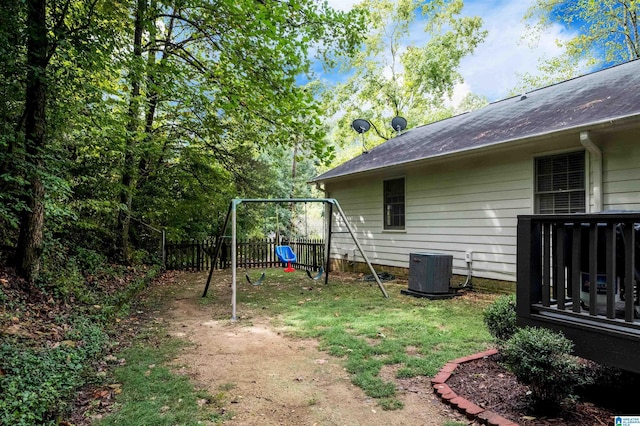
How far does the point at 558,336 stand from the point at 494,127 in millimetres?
5899

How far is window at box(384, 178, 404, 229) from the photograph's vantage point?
934 cm

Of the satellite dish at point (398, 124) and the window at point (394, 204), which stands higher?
the satellite dish at point (398, 124)

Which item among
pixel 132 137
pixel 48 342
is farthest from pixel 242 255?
pixel 48 342

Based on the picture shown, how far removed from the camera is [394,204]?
954 centimetres

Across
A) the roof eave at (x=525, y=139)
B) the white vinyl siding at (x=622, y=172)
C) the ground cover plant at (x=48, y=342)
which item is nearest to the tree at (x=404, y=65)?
the roof eave at (x=525, y=139)

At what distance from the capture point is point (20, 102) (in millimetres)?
5168

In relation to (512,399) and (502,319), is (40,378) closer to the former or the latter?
(512,399)

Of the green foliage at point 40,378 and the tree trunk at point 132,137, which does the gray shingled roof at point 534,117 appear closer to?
the tree trunk at point 132,137

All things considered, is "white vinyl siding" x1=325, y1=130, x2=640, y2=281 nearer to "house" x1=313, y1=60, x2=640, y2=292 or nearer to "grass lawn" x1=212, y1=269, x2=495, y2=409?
"house" x1=313, y1=60, x2=640, y2=292

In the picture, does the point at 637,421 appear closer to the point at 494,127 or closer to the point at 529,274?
the point at 529,274

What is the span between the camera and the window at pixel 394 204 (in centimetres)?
934

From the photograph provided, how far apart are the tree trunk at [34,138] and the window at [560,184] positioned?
727 centimetres

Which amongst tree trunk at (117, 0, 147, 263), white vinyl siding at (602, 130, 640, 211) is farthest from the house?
tree trunk at (117, 0, 147, 263)

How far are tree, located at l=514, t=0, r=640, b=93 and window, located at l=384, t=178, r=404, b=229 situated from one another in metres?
16.2
